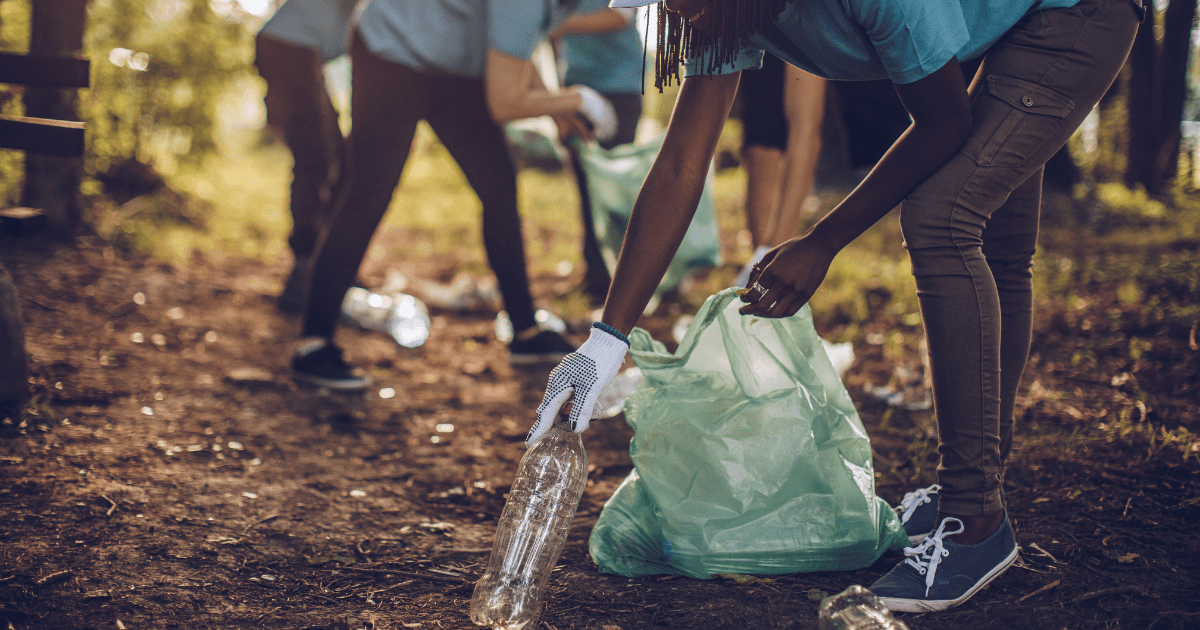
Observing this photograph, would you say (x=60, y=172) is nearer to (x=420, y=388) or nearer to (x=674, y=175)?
(x=420, y=388)

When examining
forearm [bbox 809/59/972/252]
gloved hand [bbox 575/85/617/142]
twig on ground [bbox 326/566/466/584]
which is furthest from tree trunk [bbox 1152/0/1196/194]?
twig on ground [bbox 326/566/466/584]

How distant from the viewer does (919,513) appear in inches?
67.6

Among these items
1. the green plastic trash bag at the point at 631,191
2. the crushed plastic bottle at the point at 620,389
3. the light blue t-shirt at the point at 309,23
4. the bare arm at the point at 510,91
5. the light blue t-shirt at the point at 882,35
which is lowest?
the crushed plastic bottle at the point at 620,389

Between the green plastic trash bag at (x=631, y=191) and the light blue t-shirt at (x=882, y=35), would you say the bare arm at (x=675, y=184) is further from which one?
the green plastic trash bag at (x=631, y=191)

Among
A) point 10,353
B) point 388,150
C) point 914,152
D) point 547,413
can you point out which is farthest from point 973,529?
point 10,353

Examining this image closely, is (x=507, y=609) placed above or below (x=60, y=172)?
below

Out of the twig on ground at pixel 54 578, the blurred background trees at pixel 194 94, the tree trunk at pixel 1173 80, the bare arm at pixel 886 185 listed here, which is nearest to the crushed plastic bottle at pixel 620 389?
the bare arm at pixel 886 185

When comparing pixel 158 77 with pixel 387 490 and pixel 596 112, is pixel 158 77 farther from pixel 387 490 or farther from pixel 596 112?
pixel 387 490

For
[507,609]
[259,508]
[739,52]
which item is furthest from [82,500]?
[739,52]

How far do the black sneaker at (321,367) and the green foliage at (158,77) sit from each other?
109 inches

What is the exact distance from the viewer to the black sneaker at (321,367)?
285 cm

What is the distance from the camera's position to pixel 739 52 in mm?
1465

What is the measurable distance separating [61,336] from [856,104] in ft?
9.60

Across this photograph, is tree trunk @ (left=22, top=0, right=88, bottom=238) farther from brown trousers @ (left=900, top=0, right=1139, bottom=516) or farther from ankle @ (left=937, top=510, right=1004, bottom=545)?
ankle @ (left=937, top=510, right=1004, bottom=545)
